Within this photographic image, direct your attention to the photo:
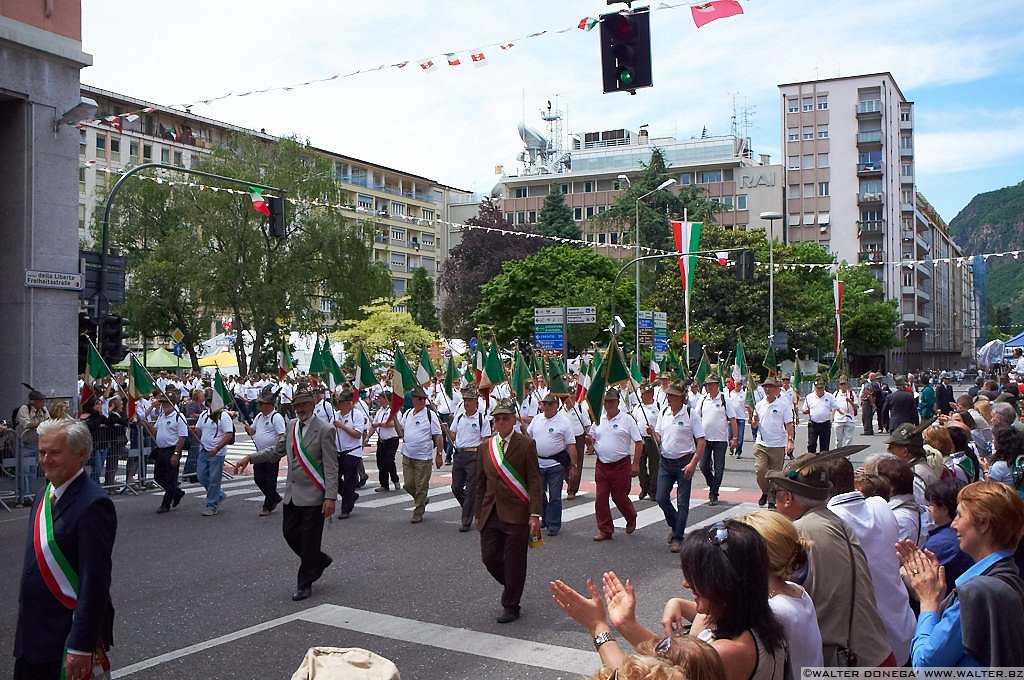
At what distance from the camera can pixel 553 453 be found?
11.3m

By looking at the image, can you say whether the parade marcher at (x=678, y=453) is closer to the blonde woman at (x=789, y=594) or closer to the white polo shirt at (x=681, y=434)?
the white polo shirt at (x=681, y=434)

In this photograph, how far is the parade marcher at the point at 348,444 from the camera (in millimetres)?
12805

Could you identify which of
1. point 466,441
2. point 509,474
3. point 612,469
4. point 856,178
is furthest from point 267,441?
point 856,178

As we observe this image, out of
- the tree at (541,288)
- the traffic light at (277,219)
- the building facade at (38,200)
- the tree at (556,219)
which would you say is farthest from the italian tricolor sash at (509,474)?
the tree at (556,219)

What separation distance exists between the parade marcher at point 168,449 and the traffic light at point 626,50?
25.8ft

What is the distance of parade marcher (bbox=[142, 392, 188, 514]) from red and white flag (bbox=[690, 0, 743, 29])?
895 cm

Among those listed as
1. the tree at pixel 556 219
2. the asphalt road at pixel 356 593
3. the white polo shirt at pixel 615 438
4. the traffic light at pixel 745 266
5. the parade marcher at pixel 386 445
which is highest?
the tree at pixel 556 219

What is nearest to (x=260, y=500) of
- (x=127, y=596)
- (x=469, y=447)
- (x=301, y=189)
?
(x=469, y=447)

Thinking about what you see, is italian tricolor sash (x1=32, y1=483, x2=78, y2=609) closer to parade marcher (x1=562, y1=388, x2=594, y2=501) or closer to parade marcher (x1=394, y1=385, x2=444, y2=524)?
parade marcher (x1=394, y1=385, x2=444, y2=524)

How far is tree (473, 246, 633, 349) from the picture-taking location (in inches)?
2131

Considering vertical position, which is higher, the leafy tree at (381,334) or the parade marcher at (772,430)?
the leafy tree at (381,334)

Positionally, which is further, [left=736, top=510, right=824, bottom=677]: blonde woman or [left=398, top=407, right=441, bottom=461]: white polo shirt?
[left=398, top=407, right=441, bottom=461]: white polo shirt

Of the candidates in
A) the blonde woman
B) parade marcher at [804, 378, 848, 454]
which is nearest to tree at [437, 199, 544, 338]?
parade marcher at [804, 378, 848, 454]

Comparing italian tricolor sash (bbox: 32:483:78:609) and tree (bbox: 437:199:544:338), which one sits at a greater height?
tree (bbox: 437:199:544:338)
